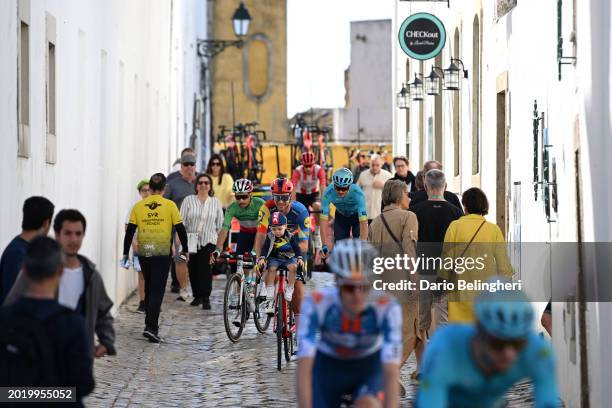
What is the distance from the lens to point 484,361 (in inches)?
254

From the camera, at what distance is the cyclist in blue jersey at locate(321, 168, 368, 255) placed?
61.1ft

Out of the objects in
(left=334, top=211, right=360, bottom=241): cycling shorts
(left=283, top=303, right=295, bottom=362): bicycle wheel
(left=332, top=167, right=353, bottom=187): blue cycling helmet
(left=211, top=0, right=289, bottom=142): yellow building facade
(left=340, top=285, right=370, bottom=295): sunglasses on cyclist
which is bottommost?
(left=283, top=303, right=295, bottom=362): bicycle wheel

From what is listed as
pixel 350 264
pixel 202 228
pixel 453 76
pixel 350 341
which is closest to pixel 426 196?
pixel 202 228

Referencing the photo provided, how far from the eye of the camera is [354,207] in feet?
64.6

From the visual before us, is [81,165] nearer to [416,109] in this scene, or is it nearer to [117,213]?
[117,213]

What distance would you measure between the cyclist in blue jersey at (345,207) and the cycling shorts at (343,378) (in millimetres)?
10030

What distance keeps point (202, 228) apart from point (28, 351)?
14399 millimetres

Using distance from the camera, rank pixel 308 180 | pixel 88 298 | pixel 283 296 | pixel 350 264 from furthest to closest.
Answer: pixel 308 180, pixel 283 296, pixel 88 298, pixel 350 264

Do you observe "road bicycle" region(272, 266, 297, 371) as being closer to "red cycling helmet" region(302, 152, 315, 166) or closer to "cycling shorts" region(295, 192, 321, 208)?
"red cycling helmet" region(302, 152, 315, 166)

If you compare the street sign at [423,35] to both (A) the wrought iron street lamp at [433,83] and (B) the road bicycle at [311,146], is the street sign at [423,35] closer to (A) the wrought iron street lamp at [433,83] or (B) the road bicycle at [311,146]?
(A) the wrought iron street lamp at [433,83]

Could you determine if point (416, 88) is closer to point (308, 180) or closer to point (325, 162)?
point (308, 180)

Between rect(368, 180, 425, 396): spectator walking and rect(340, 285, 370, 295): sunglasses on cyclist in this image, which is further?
rect(368, 180, 425, 396): spectator walking

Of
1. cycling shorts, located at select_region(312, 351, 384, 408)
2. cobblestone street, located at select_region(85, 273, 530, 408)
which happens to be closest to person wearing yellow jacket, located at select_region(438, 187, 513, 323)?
cobblestone street, located at select_region(85, 273, 530, 408)

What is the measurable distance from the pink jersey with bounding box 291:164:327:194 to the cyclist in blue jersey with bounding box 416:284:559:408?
18.5 metres
